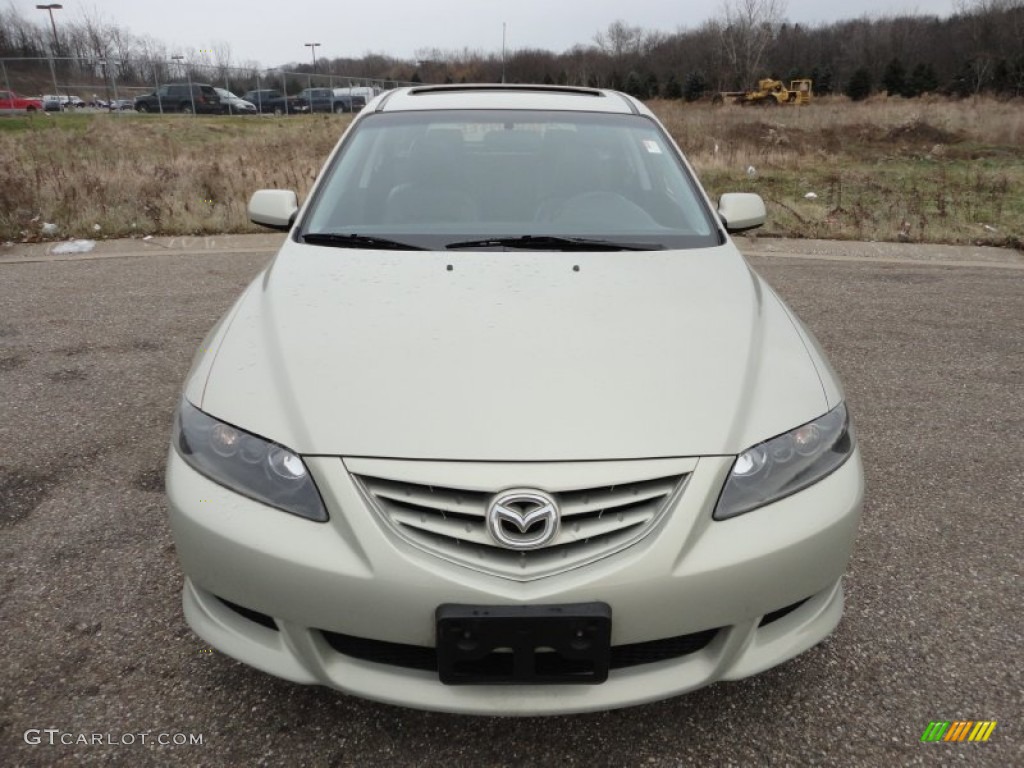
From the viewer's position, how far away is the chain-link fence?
29.7m

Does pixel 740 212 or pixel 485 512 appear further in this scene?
pixel 740 212

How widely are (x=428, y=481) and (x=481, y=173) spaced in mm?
1656

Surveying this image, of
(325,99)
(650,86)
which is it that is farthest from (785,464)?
(650,86)

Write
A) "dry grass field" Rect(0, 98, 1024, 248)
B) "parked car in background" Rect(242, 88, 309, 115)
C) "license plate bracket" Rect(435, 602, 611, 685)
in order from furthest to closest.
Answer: "parked car in background" Rect(242, 88, 309, 115) < "dry grass field" Rect(0, 98, 1024, 248) < "license plate bracket" Rect(435, 602, 611, 685)

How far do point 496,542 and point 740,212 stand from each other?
6.76 feet

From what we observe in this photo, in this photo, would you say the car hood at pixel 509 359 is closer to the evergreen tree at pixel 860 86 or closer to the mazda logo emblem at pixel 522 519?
the mazda logo emblem at pixel 522 519

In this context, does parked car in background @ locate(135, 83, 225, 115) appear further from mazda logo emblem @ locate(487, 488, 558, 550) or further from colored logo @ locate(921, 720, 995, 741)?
colored logo @ locate(921, 720, 995, 741)

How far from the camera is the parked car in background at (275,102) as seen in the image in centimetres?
3524

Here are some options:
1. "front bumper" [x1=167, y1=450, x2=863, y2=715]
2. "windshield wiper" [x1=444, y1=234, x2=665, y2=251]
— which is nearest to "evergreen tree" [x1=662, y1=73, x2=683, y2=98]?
"windshield wiper" [x1=444, y1=234, x2=665, y2=251]

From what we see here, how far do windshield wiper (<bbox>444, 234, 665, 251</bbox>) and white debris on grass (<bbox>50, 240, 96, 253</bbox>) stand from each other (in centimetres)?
641

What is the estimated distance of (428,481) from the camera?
151 centimetres

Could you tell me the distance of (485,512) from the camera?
58.6 inches

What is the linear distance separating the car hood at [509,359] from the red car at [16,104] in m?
32.4

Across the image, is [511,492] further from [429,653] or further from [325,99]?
[325,99]
